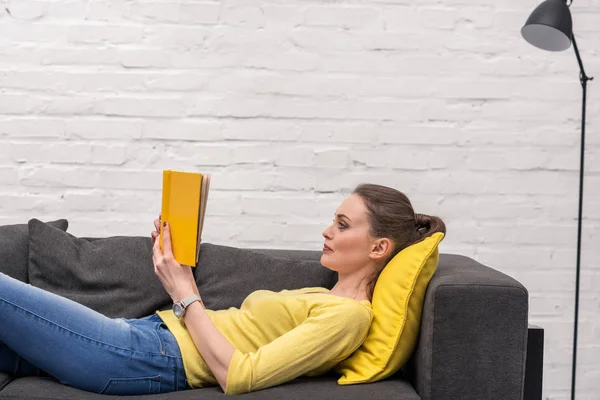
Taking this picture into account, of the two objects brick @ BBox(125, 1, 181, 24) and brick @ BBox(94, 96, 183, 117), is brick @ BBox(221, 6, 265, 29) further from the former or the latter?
brick @ BBox(94, 96, 183, 117)

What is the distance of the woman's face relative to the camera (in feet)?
7.22

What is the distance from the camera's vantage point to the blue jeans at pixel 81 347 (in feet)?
6.53

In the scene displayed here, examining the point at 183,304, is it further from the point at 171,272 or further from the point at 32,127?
the point at 32,127

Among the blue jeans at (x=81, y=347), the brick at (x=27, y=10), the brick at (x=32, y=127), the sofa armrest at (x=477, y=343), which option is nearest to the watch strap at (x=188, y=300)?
the blue jeans at (x=81, y=347)

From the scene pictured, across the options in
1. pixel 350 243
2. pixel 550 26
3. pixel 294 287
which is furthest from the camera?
pixel 550 26

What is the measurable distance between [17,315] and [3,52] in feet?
4.63

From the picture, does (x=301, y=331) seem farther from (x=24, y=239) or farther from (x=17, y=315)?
(x=24, y=239)

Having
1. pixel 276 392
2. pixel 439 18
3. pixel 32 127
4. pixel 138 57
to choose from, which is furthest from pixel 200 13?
pixel 276 392

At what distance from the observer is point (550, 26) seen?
2539mm

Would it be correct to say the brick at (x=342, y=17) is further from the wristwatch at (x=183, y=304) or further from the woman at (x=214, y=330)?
the wristwatch at (x=183, y=304)

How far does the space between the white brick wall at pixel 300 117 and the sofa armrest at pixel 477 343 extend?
1145mm

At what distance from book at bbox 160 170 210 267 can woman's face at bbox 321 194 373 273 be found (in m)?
0.36

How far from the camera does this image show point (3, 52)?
9.93 feet

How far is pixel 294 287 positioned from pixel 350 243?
1.02 ft
